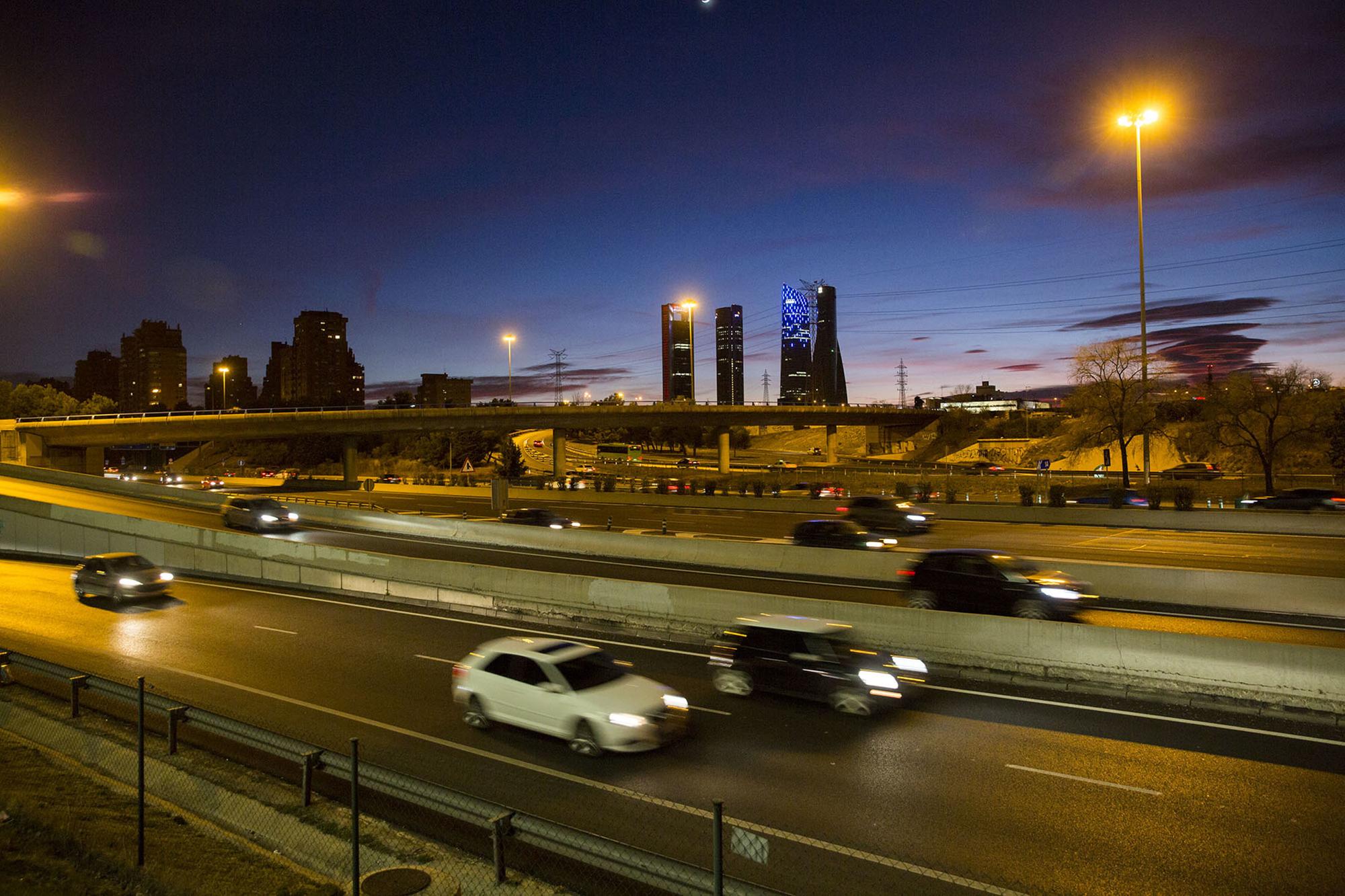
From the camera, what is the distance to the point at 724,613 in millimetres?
17078

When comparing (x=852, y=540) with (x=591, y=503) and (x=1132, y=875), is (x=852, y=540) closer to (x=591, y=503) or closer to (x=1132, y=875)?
(x=1132, y=875)

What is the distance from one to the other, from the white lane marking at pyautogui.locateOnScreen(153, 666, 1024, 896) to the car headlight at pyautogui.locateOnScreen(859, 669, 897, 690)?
4127 millimetres

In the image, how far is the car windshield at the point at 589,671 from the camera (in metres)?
10.6

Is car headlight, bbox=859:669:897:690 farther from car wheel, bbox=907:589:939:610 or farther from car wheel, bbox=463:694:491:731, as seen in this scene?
car wheel, bbox=907:589:939:610

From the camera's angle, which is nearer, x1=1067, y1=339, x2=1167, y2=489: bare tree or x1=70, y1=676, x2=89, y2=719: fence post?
x1=70, y1=676, x2=89, y2=719: fence post

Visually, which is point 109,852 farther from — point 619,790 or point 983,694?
point 983,694

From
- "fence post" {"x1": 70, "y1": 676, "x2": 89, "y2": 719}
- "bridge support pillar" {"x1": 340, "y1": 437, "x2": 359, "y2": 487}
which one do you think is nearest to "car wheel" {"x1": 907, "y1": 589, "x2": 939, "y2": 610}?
"fence post" {"x1": 70, "y1": 676, "x2": 89, "y2": 719}

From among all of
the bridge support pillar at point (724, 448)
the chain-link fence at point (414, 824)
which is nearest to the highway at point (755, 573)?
the chain-link fence at point (414, 824)

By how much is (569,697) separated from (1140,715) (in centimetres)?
855

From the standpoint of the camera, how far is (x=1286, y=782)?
9.20 meters

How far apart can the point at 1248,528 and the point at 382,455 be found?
132 metres

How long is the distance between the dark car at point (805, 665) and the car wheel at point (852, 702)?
0.03 feet

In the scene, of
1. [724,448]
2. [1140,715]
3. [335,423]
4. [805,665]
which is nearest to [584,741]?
[805,665]

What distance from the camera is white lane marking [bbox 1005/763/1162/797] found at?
8.96 m
